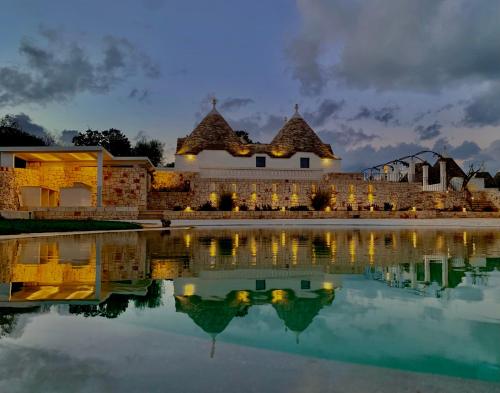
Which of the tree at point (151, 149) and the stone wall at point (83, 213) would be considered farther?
the tree at point (151, 149)

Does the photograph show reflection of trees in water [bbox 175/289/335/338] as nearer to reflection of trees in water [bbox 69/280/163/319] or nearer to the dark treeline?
reflection of trees in water [bbox 69/280/163/319]

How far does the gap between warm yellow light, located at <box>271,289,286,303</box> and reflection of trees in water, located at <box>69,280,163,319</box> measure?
4.54 feet

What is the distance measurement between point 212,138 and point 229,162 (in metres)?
2.87

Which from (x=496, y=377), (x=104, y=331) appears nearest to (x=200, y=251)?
(x=104, y=331)

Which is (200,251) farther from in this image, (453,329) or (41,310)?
(453,329)

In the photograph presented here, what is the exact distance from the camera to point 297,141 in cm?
4022

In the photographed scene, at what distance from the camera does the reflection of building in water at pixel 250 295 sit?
452 cm

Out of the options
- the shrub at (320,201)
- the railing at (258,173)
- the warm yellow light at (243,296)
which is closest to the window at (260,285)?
the warm yellow light at (243,296)

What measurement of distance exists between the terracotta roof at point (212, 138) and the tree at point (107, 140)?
1879 centimetres

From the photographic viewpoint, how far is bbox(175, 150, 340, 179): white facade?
38219 mm

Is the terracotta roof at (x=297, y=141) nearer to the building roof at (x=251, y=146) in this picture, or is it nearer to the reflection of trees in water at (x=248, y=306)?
the building roof at (x=251, y=146)

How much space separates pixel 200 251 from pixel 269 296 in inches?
228

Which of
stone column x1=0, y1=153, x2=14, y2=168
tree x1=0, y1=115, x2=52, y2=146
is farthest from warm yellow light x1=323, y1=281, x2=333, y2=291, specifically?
tree x1=0, y1=115, x2=52, y2=146

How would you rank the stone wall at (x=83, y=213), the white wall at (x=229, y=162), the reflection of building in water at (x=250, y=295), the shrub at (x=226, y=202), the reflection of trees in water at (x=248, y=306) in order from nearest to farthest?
the reflection of trees in water at (x=248, y=306) < the reflection of building in water at (x=250, y=295) < the stone wall at (x=83, y=213) < the shrub at (x=226, y=202) < the white wall at (x=229, y=162)
